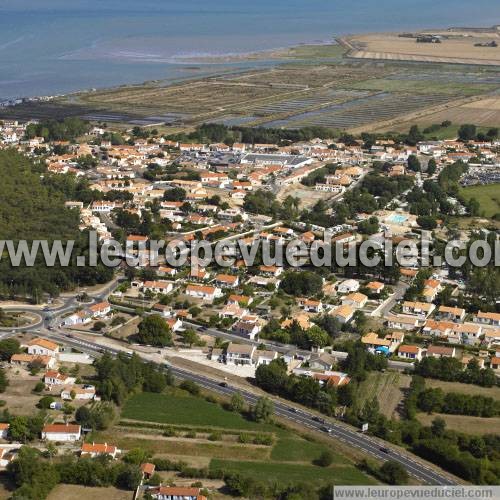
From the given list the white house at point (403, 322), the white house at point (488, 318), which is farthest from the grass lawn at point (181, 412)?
the white house at point (488, 318)

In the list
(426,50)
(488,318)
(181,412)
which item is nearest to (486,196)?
(488,318)

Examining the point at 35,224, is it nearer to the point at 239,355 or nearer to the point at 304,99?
the point at 239,355

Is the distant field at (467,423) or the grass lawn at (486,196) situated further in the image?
the grass lawn at (486,196)

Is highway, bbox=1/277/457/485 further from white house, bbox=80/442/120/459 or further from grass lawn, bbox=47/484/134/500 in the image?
grass lawn, bbox=47/484/134/500

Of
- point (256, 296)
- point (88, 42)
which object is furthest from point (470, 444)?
point (88, 42)

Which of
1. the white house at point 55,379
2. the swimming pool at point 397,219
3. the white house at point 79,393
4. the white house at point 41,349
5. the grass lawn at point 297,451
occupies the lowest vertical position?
the grass lawn at point 297,451

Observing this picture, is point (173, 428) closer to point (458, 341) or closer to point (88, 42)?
point (458, 341)

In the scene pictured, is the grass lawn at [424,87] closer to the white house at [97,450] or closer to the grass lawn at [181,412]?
the grass lawn at [181,412]

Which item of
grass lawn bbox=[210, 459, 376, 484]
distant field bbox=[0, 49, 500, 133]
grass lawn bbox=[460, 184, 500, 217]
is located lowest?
grass lawn bbox=[210, 459, 376, 484]

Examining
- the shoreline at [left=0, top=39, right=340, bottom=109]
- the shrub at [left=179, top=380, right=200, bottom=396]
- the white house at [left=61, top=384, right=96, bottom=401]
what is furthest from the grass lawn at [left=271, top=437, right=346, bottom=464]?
the shoreline at [left=0, top=39, right=340, bottom=109]
